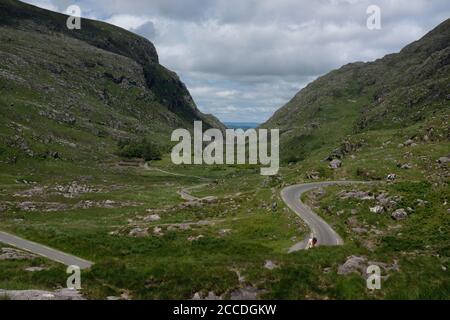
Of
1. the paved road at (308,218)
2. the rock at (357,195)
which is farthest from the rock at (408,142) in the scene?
the rock at (357,195)

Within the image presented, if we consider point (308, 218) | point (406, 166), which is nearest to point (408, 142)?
point (406, 166)

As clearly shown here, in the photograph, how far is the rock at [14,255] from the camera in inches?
2007

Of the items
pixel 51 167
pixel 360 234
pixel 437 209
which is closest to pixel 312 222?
pixel 360 234

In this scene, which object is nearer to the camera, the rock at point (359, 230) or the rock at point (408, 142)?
the rock at point (359, 230)

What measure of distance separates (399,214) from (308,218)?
493 inches

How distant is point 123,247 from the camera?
5828cm

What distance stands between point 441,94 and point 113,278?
521 feet

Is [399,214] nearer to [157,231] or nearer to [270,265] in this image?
[270,265]

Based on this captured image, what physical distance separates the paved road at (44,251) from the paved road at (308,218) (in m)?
24.8

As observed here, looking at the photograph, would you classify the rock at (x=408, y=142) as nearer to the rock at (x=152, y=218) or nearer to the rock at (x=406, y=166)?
the rock at (x=406, y=166)

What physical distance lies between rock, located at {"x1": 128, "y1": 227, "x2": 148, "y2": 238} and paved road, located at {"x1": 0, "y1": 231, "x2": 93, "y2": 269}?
10.5m

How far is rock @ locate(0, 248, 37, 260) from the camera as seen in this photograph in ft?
167

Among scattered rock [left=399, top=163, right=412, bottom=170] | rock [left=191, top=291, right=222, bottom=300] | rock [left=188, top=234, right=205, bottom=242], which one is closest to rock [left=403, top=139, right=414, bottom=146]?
scattered rock [left=399, top=163, right=412, bottom=170]
